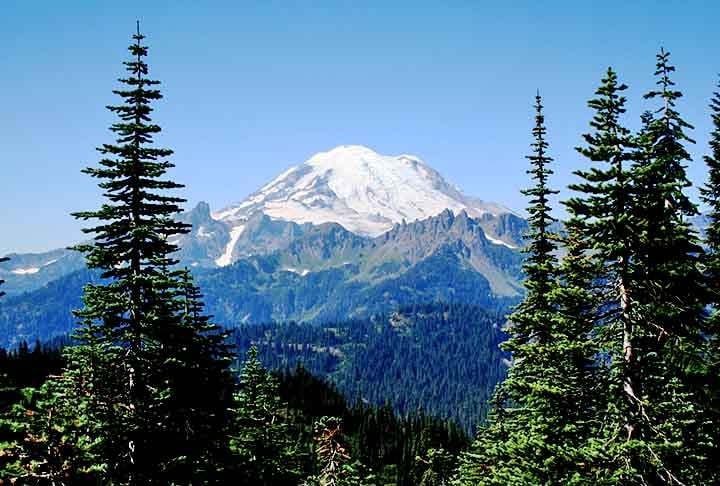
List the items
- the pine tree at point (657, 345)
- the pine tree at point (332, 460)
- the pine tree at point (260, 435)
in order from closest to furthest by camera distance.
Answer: the pine tree at point (657, 345)
the pine tree at point (332, 460)
the pine tree at point (260, 435)

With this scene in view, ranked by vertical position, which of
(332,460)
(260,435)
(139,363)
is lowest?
(260,435)

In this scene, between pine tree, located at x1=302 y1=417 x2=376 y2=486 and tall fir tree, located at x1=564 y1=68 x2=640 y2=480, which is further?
pine tree, located at x1=302 y1=417 x2=376 y2=486

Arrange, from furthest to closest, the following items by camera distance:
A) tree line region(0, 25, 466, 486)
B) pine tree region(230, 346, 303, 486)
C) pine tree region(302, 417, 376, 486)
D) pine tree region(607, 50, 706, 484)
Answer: pine tree region(230, 346, 303, 486)
pine tree region(302, 417, 376, 486)
tree line region(0, 25, 466, 486)
pine tree region(607, 50, 706, 484)

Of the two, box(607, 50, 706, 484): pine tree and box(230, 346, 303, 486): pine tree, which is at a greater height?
box(607, 50, 706, 484): pine tree

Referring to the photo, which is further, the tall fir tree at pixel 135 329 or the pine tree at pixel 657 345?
the tall fir tree at pixel 135 329

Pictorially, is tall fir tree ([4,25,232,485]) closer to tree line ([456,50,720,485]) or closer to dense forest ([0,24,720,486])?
dense forest ([0,24,720,486])

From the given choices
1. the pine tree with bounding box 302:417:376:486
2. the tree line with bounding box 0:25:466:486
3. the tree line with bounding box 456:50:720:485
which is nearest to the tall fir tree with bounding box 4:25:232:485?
the tree line with bounding box 0:25:466:486

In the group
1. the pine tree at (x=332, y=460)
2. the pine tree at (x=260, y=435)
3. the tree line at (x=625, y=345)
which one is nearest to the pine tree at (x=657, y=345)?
the tree line at (x=625, y=345)

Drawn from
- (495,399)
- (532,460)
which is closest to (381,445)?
(495,399)

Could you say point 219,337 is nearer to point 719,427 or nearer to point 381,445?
point 719,427

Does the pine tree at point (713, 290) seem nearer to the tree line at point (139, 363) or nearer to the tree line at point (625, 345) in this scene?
the tree line at point (625, 345)

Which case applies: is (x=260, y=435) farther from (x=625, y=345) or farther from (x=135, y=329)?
(x=625, y=345)

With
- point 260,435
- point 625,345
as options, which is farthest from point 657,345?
point 260,435

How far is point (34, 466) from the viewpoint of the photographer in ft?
50.5
